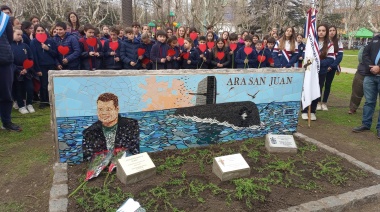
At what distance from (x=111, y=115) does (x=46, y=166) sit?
1.12 metres

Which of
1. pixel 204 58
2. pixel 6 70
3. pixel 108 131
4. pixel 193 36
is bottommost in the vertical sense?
pixel 108 131

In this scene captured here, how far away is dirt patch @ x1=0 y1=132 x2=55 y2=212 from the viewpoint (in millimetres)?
3111

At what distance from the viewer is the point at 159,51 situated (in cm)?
631

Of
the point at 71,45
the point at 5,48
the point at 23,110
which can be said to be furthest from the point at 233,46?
the point at 23,110

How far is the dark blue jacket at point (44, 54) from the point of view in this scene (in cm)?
636

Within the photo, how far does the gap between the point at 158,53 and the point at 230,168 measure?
3.50 m

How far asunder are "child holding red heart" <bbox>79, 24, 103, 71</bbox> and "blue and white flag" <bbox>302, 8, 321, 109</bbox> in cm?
420

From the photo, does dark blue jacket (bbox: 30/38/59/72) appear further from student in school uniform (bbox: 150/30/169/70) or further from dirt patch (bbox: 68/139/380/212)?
dirt patch (bbox: 68/139/380/212)

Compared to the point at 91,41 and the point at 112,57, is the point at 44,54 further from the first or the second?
the point at 112,57

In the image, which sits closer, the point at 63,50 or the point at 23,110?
the point at 63,50

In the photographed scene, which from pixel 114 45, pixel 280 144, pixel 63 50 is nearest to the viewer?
pixel 280 144

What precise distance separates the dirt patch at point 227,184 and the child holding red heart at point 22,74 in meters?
3.44

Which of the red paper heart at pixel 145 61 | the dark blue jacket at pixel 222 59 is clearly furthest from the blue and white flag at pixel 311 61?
the red paper heart at pixel 145 61

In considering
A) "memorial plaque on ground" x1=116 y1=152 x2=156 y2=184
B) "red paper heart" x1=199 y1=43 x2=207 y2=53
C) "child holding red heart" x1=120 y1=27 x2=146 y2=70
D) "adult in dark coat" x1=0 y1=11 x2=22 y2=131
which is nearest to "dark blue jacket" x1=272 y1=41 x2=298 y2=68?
"red paper heart" x1=199 y1=43 x2=207 y2=53
